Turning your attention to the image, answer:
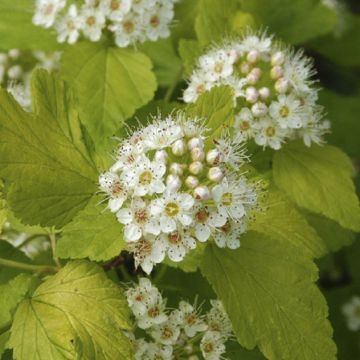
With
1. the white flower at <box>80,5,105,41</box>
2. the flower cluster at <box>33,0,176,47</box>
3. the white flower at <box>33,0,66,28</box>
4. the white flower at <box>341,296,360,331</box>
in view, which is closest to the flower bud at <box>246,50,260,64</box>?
the flower cluster at <box>33,0,176,47</box>

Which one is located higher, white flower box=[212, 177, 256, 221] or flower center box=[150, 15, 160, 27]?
flower center box=[150, 15, 160, 27]

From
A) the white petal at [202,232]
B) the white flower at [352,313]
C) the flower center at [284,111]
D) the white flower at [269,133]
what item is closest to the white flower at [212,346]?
the white petal at [202,232]

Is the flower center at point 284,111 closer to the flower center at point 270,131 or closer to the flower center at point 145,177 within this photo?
the flower center at point 270,131

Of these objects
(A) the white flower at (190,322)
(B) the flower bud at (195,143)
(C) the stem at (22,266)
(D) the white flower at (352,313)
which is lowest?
(D) the white flower at (352,313)

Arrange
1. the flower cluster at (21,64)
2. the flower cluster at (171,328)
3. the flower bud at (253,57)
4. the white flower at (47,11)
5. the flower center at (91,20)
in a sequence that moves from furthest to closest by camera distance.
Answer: the flower cluster at (21,64)
the white flower at (47,11)
the flower center at (91,20)
the flower bud at (253,57)
the flower cluster at (171,328)

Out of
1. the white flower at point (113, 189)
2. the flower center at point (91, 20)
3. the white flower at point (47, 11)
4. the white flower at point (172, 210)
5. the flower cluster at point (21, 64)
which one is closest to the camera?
the white flower at point (172, 210)

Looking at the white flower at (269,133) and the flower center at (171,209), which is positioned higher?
the flower center at (171,209)

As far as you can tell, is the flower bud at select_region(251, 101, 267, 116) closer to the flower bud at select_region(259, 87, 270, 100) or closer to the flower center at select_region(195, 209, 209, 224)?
the flower bud at select_region(259, 87, 270, 100)
